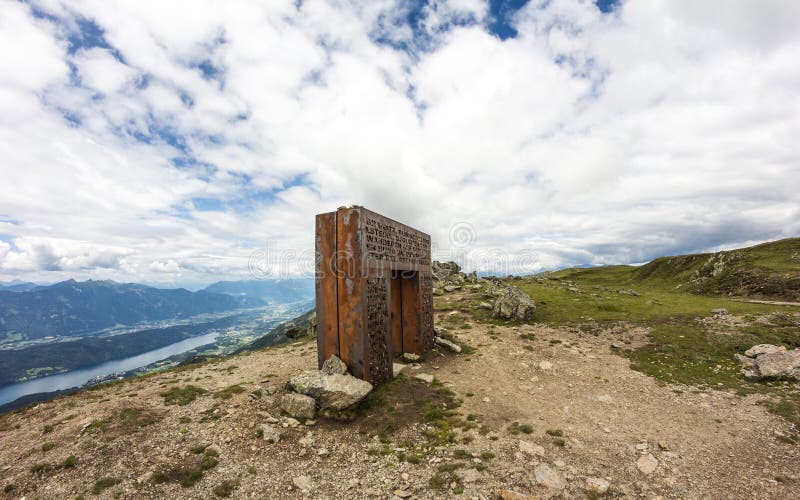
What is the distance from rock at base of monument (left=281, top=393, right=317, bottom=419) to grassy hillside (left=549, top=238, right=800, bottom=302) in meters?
41.4

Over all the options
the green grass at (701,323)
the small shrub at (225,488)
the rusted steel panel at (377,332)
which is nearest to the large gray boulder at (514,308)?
the green grass at (701,323)

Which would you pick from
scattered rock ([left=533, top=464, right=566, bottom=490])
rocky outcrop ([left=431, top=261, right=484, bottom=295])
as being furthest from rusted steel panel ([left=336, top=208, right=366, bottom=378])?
rocky outcrop ([left=431, top=261, right=484, bottom=295])

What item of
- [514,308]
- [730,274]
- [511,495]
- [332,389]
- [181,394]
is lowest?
[511,495]

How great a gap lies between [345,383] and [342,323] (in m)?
2.29

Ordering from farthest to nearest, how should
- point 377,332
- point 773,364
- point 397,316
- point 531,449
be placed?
point 397,316 → point 377,332 → point 773,364 → point 531,449

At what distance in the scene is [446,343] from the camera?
742 inches

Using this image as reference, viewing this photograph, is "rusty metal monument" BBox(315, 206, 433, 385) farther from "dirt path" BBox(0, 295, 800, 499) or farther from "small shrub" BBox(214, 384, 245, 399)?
"small shrub" BBox(214, 384, 245, 399)

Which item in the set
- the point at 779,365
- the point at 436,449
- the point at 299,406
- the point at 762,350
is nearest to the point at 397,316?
the point at 299,406

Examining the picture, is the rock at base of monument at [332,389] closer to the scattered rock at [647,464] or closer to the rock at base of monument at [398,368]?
the rock at base of monument at [398,368]

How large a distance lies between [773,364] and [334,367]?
18175mm

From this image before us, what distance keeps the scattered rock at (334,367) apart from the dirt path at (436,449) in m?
1.90

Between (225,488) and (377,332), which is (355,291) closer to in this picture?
(377,332)

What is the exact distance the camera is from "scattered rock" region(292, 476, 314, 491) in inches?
296

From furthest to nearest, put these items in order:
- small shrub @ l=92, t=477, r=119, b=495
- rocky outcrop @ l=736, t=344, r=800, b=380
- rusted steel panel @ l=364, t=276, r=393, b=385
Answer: rusted steel panel @ l=364, t=276, r=393, b=385 < rocky outcrop @ l=736, t=344, r=800, b=380 < small shrub @ l=92, t=477, r=119, b=495
